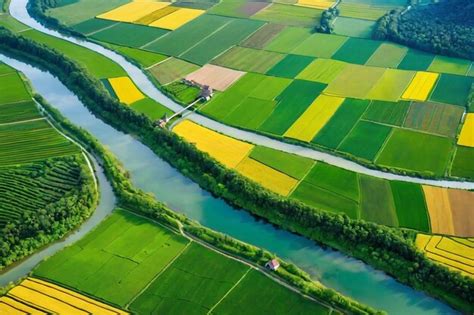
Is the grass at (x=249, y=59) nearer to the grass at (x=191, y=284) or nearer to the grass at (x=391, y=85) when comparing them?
the grass at (x=391, y=85)

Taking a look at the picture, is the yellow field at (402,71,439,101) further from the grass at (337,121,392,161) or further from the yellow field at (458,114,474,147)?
the grass at (337,121,392,161)

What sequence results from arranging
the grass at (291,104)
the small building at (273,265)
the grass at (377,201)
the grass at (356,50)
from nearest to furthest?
the small building at (273,265) → the grass at (377,201) → the grass at (291,104) → the grass at (356,50)

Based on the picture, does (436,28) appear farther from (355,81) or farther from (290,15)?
(290,15)

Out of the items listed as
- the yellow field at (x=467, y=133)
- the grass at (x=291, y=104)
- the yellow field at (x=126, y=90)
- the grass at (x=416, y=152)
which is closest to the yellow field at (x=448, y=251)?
the grass at (x=416, y=152)

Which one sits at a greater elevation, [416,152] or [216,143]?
[216,143]

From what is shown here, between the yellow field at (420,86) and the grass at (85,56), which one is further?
the grass at (85,56)

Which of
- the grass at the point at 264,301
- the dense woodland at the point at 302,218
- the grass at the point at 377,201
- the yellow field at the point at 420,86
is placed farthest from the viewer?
the yellow field at the point at 420,86

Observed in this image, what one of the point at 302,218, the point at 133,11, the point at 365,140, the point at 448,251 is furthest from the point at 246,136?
the point at 133,11
